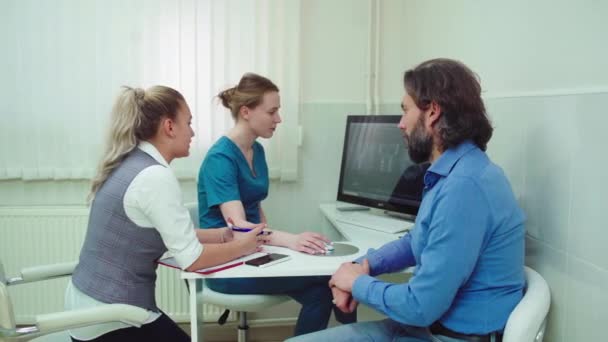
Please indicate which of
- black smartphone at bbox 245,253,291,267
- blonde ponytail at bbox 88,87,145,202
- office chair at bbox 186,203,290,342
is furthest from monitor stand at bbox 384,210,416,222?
blonde ponytail at bbox 88,87,145,202

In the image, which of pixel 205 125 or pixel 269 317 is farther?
pixel 269 317

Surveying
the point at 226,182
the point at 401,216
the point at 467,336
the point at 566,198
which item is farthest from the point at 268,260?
the point at 401,216

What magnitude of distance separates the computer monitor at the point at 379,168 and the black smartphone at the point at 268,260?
79 centimetres

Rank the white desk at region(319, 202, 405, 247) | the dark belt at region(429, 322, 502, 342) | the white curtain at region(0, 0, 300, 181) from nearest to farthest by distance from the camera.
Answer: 1. the dark belt at region(429, 322, 502, 342)
2. the white desk at region(319, 202, 405, 247)
3. the white curtain at region(0, 0, 300, 181)

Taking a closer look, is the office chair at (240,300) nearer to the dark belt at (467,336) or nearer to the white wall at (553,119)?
the dark belt at (467,336)

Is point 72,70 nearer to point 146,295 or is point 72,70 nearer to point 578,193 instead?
point 146,295

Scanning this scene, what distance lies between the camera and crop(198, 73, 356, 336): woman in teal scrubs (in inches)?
74.4

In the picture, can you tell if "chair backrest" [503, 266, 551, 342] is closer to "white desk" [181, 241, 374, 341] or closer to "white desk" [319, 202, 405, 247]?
"white desk" [181, 241, 374, 341]

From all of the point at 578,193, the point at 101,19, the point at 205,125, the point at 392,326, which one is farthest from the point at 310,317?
the point at 101,19

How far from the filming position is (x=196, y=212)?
223 cm

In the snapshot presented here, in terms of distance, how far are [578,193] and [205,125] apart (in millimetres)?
1885

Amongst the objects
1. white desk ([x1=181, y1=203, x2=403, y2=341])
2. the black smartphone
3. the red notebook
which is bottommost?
white desk ([x1=181, y1=203, x2=403, y2=341])

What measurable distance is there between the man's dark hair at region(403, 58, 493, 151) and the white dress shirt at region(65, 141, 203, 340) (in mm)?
727

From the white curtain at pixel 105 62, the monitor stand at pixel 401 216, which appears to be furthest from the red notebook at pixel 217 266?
the white curtain at pixel 105 62
